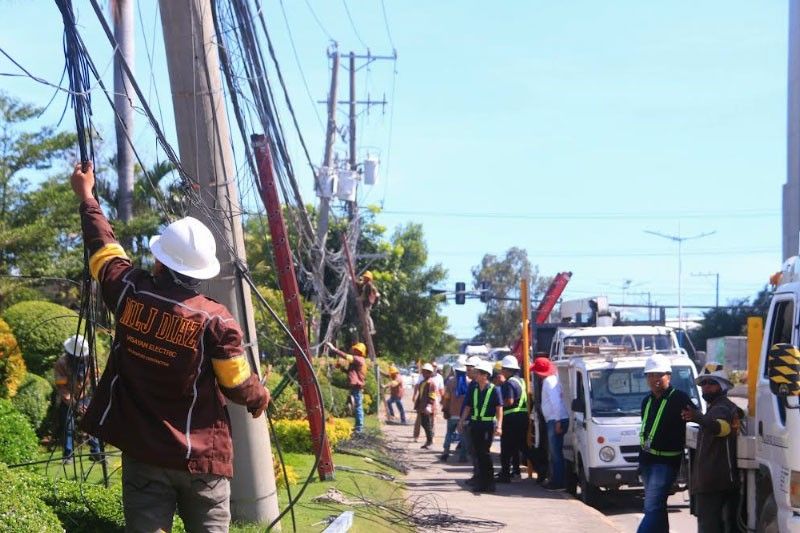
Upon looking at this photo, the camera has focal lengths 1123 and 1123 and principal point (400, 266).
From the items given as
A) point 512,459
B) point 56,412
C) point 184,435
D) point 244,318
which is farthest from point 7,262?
point 184,435

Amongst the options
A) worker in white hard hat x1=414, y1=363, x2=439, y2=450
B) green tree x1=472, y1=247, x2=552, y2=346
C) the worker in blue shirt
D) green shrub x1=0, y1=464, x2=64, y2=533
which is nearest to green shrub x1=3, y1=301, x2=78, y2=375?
the worker in blue shirt

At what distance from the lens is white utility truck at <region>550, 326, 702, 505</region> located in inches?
579

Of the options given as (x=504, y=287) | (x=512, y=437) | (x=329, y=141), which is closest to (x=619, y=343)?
(x=512, y=437)

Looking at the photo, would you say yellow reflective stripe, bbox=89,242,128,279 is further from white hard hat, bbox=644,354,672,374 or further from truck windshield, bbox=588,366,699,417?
truck windshield, bbox=588,366,699,417

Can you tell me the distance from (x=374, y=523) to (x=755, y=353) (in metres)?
3.75

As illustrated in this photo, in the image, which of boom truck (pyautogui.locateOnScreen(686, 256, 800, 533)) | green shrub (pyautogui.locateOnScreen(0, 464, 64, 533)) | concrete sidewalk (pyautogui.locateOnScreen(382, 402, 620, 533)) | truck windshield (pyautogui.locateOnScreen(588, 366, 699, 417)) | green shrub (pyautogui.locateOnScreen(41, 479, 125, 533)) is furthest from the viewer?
truck windshield (pyautogui.locateOnScreen(588, 366, 699, 417))

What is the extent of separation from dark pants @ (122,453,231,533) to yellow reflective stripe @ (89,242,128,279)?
0.95 m

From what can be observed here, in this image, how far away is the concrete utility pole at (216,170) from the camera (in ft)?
25.9

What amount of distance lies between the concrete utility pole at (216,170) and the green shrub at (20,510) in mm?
2230

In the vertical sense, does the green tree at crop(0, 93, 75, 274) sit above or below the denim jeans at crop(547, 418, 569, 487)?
above

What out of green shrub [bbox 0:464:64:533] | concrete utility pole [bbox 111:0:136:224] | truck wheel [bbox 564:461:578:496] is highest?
concrete utility pole [bbox 111:0:136:224]

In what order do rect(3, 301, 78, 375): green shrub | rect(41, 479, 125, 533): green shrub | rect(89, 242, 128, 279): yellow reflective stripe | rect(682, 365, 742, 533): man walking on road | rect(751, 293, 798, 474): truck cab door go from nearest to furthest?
rect(89, 242, 128, 279): yellow reflective stripe → rect(41, 479, 125, 533): green shrub → rect(751, 293, 798, 474): truck cab door → rect(682, 365, 742, 533): man walking on road → rect(3, 301, 78, 375): green shrub

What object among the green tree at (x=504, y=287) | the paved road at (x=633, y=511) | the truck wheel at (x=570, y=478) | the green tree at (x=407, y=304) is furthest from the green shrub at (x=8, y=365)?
the green tree at (x=504, y=287)

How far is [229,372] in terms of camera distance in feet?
17.8
